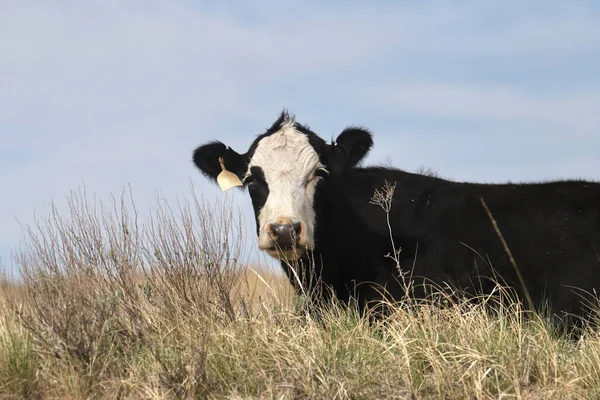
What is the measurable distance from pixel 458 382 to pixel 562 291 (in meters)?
3.25

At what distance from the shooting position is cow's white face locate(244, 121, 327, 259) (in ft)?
25.3

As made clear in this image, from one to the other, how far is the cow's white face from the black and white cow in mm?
13

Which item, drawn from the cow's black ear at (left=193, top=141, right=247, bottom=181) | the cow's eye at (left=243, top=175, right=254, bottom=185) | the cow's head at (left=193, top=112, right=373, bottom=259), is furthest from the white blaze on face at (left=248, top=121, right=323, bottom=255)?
the cow's black ear at (left=193, top=141, right=247, bottom=181)

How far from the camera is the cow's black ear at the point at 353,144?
906 cm

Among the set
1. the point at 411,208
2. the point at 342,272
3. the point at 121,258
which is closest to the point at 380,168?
the point at 411,208

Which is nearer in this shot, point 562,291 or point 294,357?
point 294,357

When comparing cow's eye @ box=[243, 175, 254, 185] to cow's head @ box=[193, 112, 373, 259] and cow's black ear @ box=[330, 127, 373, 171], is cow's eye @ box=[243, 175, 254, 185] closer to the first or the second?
cow's head @ box=[193, 112, 373, 259]

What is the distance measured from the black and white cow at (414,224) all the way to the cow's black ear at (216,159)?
0.05 feet

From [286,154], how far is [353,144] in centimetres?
109

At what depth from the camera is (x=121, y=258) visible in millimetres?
9422

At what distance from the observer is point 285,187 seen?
8156 mm

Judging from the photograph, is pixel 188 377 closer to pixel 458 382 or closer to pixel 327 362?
pixel 327 362

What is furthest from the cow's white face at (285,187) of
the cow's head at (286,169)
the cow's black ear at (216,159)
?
the cow's black ear at (216,159)

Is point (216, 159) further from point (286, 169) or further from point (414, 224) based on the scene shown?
point (414, 224)
